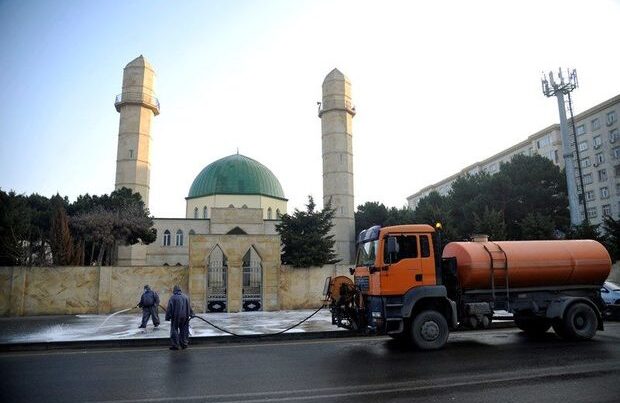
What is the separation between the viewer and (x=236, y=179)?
49656 millimetres

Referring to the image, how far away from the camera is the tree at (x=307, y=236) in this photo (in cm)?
2927

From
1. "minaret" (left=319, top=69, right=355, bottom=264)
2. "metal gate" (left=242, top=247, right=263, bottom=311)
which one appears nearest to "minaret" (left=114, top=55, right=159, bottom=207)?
"minaret" (left=319, top=69, right=355, bottom=264)

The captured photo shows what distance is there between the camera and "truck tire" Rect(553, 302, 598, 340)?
10688mm

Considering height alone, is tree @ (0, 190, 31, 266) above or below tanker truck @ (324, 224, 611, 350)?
above

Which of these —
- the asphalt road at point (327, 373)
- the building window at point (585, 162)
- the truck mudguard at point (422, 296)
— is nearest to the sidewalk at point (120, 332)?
the asphalt road at point (327, 373)

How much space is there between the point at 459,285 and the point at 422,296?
1.41m

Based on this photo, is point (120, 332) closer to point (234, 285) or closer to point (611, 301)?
point (234, 285)

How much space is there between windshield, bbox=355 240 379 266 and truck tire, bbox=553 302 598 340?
5087 millimetres

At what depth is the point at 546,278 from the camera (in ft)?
35.8

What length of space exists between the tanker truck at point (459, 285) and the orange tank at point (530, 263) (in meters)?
0.02

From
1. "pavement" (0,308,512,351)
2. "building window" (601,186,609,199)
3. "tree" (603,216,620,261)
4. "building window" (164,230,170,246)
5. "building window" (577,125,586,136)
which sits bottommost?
"pavement" (0,308,512,351)

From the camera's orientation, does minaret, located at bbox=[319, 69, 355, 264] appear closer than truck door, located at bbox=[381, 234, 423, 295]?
No

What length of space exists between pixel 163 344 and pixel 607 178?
58.9 m

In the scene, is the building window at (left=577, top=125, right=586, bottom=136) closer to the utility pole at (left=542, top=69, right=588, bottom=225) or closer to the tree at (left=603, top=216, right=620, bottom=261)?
the utility pole at (left=542, top=69, right=588, bottom=225)
